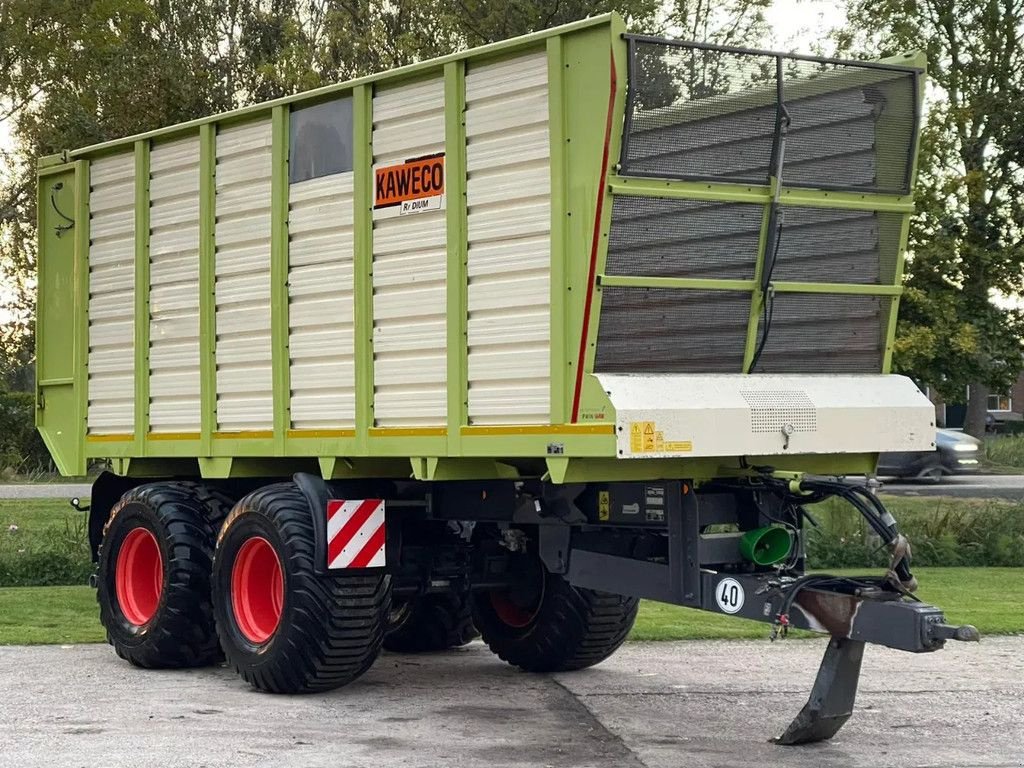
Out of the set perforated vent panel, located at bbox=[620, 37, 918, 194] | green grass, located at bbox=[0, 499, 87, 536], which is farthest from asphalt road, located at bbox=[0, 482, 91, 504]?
perforated vent panel, located at bbox=[620, 37, 918, 194]

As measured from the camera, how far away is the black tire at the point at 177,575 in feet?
32.9

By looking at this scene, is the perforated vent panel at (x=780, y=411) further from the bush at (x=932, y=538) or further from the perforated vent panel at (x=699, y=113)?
the bush at (x=932, y=538)

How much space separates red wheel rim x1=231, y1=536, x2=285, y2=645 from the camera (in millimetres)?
9469

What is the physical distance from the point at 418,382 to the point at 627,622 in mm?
2627

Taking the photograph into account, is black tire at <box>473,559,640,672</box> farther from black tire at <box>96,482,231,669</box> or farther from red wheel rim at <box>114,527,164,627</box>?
red wheel rim at <box>114,527,164,627</box>

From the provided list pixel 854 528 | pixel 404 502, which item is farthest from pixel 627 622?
pixel 854 528

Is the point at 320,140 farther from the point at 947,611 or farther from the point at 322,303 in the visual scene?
the point at 947,611

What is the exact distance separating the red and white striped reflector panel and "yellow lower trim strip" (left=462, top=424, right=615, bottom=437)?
3.93ft

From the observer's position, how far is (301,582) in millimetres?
8867

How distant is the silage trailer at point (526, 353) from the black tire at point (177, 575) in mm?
20

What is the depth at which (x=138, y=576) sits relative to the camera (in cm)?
1069

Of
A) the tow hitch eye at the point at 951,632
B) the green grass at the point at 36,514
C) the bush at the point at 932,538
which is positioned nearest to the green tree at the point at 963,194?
the bush at the point at 932,538

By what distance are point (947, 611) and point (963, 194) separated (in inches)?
552

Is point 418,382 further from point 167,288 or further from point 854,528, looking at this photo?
point 854,528
